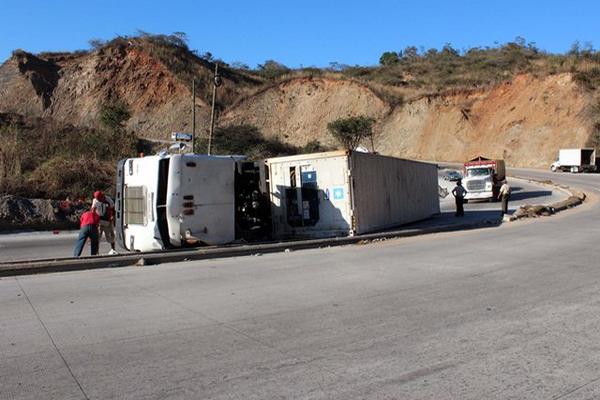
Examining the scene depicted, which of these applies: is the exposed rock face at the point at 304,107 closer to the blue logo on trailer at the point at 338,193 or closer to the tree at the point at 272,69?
the tree at the point at 272,69

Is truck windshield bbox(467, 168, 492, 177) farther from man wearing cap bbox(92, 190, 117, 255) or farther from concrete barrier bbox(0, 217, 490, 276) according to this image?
man wearing cap bbox(92, 190, 117, 255)

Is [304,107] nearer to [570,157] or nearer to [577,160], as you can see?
[570,157]

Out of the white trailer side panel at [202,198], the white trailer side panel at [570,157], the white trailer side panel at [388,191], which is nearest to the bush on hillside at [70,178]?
the white trailer side panel at [388,191]

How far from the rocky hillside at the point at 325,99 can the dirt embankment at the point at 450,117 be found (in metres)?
0.13

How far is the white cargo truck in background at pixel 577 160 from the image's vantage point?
56844mm

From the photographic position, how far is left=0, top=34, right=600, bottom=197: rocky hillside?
66.9 metres

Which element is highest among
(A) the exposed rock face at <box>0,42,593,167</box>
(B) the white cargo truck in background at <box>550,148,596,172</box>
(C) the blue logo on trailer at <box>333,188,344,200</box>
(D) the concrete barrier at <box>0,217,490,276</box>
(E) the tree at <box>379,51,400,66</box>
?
(E) the tree at <box>379,51,400,66</box>

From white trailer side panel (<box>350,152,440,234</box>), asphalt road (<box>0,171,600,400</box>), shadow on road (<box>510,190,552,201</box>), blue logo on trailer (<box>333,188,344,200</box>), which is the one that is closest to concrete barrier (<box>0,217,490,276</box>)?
asphalt road (<box>0,171,600,400</box>)

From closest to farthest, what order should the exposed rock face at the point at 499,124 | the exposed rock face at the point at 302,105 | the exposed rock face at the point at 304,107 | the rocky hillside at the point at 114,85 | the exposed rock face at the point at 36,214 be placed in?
the exposed rock face at the point at 36,214 < the exposed rock face at the point at 499,124 < the exposed rock face at the point at 302,105 < the rocky hillside at the point at 114,85 < the exposed rock face at the point at 304,107

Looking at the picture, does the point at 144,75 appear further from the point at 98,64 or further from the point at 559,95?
the point at 559,95

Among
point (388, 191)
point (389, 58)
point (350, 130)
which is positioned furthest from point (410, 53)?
point (388, 191)

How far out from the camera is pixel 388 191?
18.2 m

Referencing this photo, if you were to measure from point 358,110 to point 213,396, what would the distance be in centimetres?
7190

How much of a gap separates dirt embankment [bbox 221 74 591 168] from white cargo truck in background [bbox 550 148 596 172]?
5.30m
